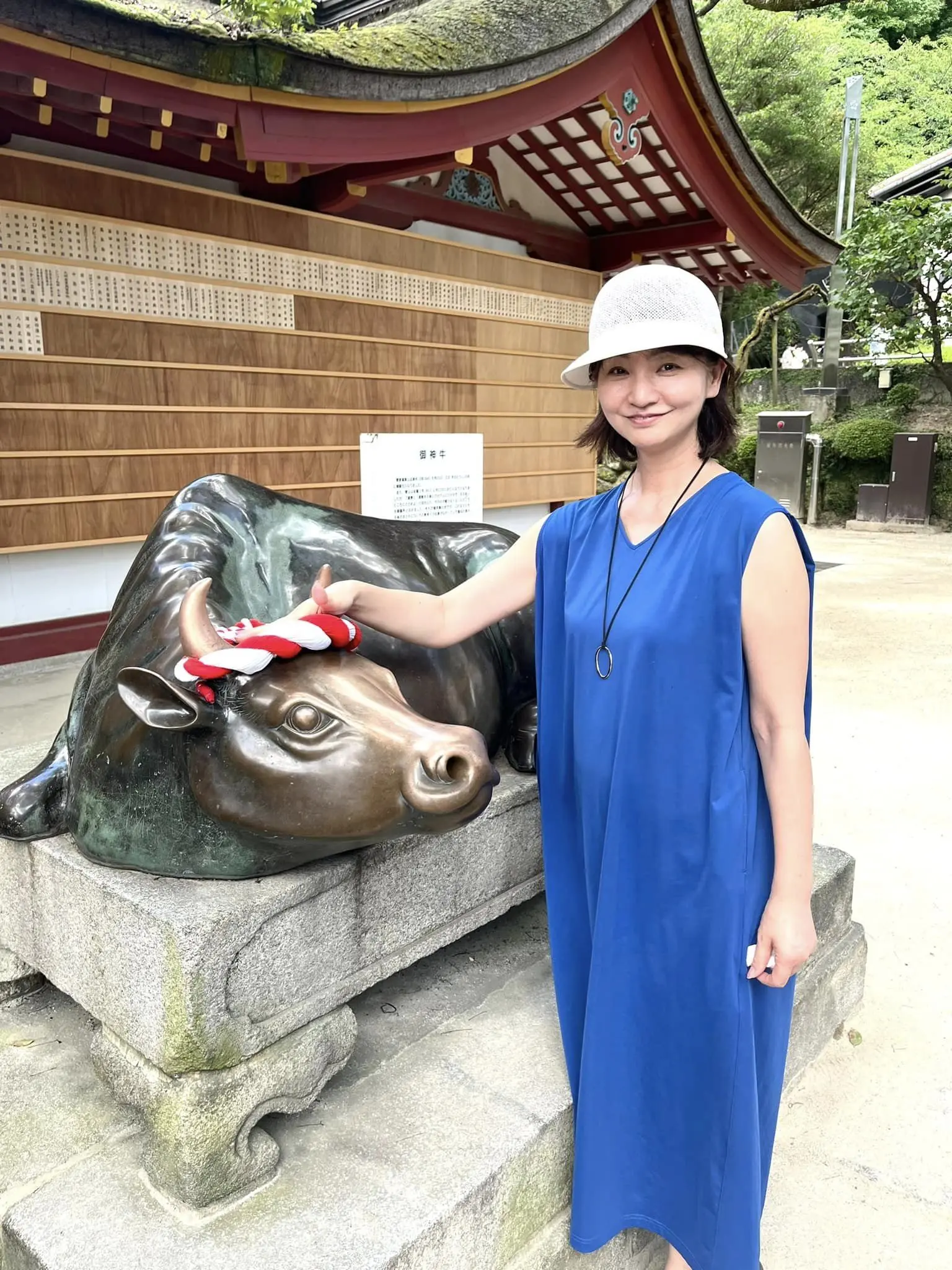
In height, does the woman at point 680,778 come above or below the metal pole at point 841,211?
below

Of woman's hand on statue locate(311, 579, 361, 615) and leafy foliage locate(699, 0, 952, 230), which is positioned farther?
leafy foliage locate(699, 0, 952, 230)

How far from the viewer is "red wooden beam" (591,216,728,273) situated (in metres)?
8.81

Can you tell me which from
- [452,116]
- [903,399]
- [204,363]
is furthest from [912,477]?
[204,363]

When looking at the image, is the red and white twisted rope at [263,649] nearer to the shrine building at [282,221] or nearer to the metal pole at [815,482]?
the shrine building at [282,221]

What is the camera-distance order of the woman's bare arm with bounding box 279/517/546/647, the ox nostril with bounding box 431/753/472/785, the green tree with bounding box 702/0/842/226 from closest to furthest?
the ox nostril with bounding box 431/753/472/785, the woman's bare arm with bounding box 279/517/546/647, the green tree with bounding box 702/0/842/226

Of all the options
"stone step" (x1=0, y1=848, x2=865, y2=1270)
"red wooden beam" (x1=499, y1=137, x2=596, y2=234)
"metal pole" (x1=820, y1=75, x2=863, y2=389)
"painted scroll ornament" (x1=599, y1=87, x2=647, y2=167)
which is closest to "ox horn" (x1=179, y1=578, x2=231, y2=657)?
"stone step" (x1=0, y1=848, x2=865, y2=1270)

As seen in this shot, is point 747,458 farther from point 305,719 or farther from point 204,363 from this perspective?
point 305,719

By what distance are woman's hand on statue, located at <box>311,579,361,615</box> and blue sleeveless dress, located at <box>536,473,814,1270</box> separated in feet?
1.29

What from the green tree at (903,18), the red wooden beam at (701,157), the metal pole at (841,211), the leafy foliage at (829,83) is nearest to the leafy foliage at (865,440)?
the metal pole at (841,211)

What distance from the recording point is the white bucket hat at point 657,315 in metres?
1.51

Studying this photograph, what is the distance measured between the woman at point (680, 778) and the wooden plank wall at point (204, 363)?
15.5 ft

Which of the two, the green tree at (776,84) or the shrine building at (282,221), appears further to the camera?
the green tree at (776,84)

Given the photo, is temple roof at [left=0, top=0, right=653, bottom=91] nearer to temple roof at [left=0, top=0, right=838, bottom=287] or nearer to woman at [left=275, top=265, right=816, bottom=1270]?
temple roof at [left=0, top=0, right=838, bottom=287]

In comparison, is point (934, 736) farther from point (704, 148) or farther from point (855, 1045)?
point (704, 148)
